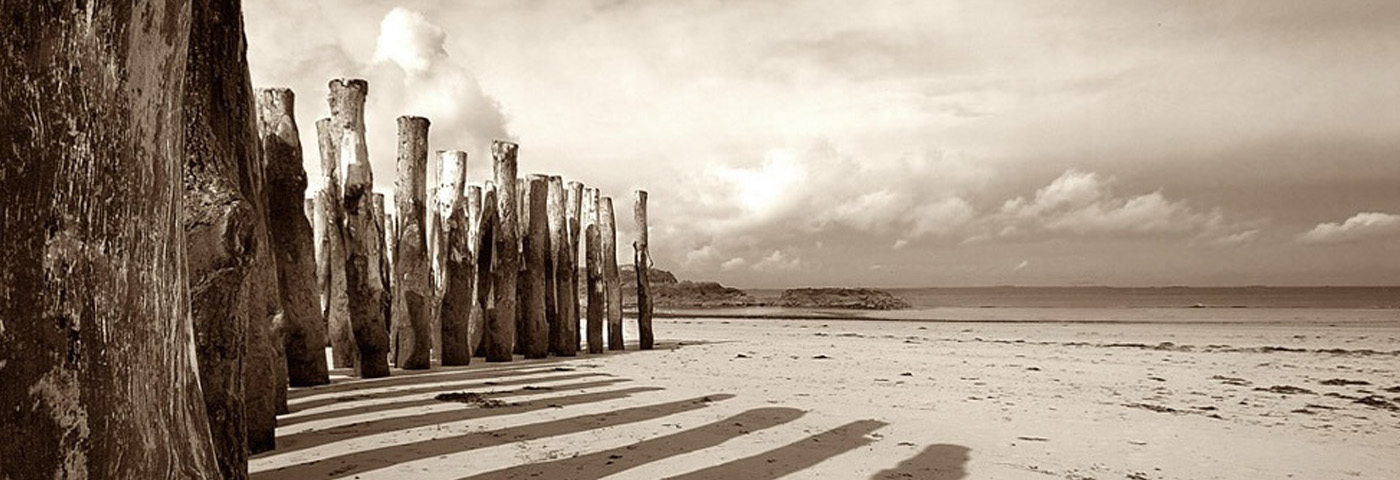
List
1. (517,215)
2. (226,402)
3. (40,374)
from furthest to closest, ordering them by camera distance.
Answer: (517,215) → (226,402) → (40,374)

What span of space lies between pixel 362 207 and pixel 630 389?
8.43ft

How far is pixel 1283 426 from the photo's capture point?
634 centimetres

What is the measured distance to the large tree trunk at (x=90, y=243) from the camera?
65.2 inches

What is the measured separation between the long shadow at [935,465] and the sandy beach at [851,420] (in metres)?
0.02

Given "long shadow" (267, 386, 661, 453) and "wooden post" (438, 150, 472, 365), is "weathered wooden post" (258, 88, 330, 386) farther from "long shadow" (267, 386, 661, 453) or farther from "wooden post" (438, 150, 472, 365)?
"wooden post" (438, 150, 472, 365)

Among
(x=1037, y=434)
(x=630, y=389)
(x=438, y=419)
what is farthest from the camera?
(x=630, y=389)

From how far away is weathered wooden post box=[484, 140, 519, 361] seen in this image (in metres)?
8.99

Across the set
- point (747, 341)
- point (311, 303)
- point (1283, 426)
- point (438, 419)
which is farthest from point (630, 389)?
point (747, 341)

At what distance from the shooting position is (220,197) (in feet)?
9.14

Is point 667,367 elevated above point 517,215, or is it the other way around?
point 517,215

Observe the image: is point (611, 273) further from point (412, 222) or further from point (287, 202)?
point (287, 202)

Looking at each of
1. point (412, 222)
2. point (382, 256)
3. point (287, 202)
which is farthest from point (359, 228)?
point (382, 256)

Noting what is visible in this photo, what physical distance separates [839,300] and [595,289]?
22.8 metres

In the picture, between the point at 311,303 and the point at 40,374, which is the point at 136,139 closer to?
the point at 40,374
